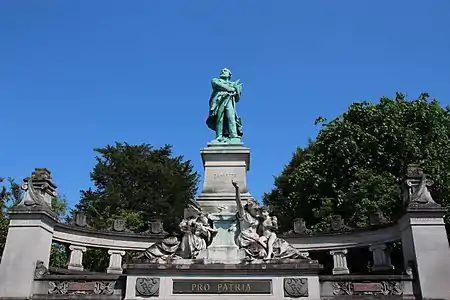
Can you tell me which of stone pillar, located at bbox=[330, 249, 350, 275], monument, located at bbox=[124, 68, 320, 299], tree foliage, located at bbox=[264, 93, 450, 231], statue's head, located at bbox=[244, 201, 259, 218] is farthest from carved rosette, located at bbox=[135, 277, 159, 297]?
tree foliage, located at bbox=[264, 93, 450, 231]

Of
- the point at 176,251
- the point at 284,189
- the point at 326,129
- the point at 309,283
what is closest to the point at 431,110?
the point at 326,129

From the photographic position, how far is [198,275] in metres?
15.6

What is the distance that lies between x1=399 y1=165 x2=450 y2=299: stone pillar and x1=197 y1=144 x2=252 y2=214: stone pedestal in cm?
623

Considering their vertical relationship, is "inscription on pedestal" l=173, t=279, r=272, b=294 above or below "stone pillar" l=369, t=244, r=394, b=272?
below

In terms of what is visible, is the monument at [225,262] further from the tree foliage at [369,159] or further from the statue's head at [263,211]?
the tree foliage at [369,159]

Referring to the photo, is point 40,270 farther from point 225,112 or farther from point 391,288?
point 391,288

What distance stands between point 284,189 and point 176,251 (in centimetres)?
2553

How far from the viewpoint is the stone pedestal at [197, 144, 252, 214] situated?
19.0 metres

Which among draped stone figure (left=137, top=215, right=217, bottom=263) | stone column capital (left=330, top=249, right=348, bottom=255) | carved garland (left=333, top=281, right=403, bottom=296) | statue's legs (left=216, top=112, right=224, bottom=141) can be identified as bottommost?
carved garland (left=333, top=281, right=403, bottom=296)

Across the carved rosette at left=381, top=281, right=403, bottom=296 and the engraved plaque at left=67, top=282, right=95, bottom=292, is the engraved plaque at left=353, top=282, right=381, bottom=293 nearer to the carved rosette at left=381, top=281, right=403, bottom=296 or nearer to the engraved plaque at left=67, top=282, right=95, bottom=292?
the carved rosette at left=381, top=281, right=403, bottom=296

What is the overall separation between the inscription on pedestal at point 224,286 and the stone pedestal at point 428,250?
4974 millimetres

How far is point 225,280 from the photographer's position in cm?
1544

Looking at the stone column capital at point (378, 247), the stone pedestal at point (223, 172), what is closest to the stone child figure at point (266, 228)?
the stone pedestal at point (223, 172)

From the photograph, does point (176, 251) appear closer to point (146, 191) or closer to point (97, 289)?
point (97, 289)
